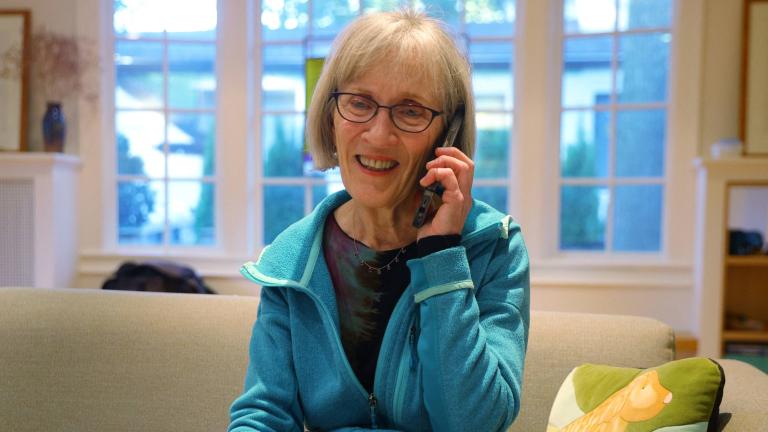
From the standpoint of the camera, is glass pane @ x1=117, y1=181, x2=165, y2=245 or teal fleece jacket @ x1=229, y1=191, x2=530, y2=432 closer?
teal fleece jacket @ x1=229, y1=191, x2=530, y2=432

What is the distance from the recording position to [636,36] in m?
3.91

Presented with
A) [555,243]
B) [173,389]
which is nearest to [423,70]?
[173,389]

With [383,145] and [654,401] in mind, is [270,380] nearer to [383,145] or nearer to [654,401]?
[383,145]

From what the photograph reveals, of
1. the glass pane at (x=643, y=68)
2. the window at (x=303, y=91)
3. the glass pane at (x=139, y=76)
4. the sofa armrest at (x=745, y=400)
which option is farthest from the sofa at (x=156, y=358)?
the glass pane at (x=139, y=76)

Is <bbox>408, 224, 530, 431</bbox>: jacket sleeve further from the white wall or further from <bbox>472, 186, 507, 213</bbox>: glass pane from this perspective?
<bbox>472, 186, 507, 213</bbox>: glass pane

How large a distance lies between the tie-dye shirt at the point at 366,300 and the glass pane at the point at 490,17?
9.60ft

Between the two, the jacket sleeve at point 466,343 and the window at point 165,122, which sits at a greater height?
the window at point 165,122

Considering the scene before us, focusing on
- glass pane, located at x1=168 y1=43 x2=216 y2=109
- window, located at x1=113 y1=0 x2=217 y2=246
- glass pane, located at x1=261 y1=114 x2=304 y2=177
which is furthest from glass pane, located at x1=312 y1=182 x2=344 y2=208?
glass pane, located at x1=168 y1=43 x2=216 y2=109

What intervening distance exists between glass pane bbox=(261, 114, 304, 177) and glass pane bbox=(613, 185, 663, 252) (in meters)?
1.83

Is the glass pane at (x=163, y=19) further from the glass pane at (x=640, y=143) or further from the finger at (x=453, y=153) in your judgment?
the finger at (x=453, y=153)

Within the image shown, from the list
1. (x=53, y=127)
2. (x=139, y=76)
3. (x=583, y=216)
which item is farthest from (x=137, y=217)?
(x=583, y=216)

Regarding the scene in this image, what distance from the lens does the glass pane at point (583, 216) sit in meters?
4.01

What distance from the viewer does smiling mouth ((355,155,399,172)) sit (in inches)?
50.8

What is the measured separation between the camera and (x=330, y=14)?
414 centimetres
